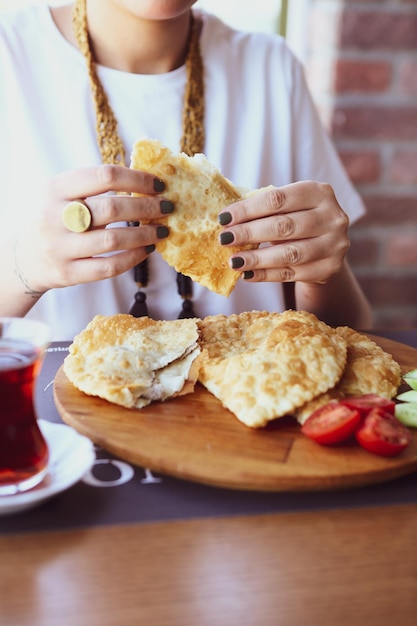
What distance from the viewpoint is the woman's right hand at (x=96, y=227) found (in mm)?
1107

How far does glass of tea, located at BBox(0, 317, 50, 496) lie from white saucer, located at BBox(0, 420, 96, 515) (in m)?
0.02

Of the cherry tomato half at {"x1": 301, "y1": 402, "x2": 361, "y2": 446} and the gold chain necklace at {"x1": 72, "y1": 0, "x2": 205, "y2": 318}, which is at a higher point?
the gold chain necklace at {"x1": 72, "y1": 0, "x2": 205, "y2": 318}

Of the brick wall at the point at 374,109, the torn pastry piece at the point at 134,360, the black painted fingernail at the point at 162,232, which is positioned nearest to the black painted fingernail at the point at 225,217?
the black painted fingernail at the point at 162,232

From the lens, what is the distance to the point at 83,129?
1733 millimetres

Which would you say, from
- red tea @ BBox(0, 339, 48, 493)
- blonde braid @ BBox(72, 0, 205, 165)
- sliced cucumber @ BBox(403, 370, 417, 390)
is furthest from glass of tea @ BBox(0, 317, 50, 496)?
blonde braid @ BBox(72, 0, 205, 165)

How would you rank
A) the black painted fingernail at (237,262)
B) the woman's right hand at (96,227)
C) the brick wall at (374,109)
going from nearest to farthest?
1. the woman's right hand at (96,227)
2. the black painted fingernail at (237,262)
3. the brick wall at (374,109)

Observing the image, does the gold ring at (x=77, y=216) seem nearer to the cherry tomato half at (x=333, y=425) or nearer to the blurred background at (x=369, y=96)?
the cherry tomato half at (x=333, y=425)

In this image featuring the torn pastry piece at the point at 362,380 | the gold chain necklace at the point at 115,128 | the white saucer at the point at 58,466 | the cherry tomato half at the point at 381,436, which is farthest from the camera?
the gold chain necklace at the point at 115,128

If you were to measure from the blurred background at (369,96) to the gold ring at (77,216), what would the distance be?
1553mm

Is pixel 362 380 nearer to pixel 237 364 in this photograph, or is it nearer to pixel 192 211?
pixel 237 364

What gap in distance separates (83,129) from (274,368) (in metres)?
1.05

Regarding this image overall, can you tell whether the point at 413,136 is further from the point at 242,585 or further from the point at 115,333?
the point at 242,585

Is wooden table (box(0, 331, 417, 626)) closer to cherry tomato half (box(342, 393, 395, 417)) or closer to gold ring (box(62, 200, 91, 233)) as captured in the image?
cherry tomato half (box(342, 393, 395, 417))

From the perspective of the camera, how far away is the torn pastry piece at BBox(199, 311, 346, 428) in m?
0.94
